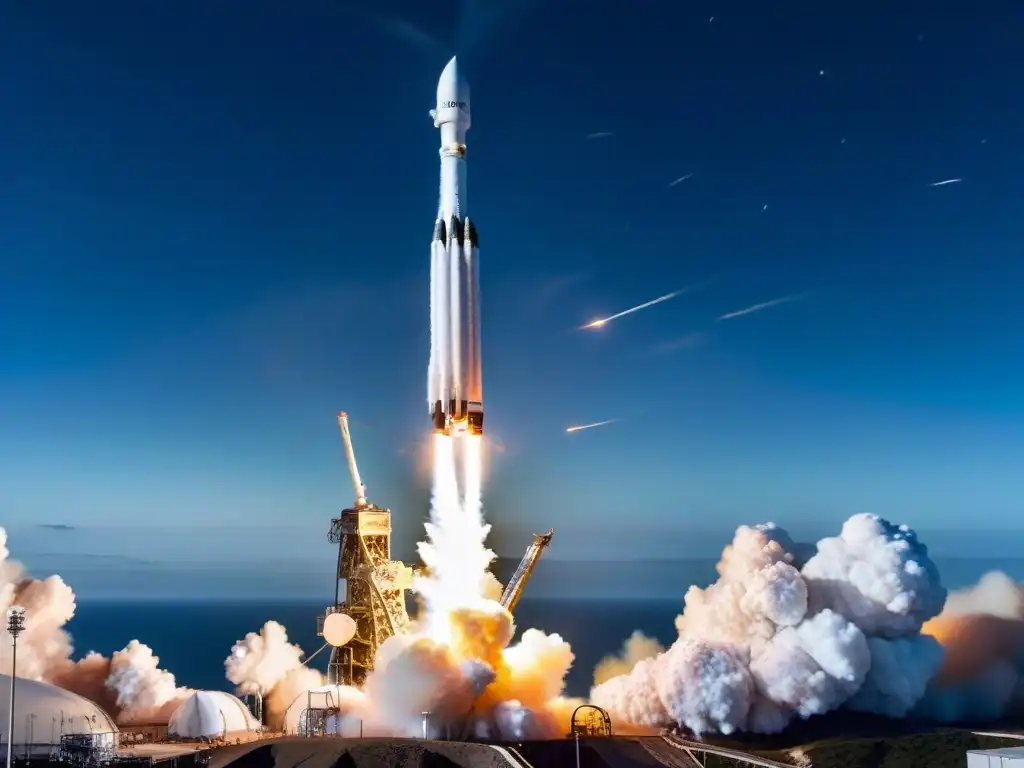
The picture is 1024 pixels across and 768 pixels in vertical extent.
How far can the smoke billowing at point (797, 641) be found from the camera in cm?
6500

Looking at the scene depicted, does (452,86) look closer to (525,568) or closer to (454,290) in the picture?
(454,290)

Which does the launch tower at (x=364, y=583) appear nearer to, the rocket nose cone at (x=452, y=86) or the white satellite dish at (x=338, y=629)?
the white satellite dish at (x=338, y=629)

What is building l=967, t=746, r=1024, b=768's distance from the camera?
125 feet

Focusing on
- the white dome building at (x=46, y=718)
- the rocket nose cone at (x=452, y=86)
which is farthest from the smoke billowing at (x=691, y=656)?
the rocket nose cone at (x=452, y=86)

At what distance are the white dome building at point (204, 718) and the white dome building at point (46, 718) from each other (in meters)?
3.46

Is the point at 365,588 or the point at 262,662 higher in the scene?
the point at 365,588

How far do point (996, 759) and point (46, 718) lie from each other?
45.7 meters

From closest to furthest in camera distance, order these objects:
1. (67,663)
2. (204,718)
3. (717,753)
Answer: (717,753) < (204,718) < (67,663)

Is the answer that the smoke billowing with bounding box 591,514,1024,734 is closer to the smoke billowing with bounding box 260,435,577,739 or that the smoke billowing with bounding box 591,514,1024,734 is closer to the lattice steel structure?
the smoke billowing with bounding box 260,435,577,739

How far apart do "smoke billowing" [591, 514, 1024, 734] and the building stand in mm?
24463

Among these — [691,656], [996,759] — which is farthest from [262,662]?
[996,759]

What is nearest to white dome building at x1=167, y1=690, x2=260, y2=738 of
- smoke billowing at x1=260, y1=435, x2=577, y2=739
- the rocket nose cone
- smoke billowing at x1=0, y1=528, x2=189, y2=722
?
smoke billowing at x1=260, y1=435, x2=577, y2=739

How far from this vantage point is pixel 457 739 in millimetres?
55000

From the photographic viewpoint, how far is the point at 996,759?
38.8 m
